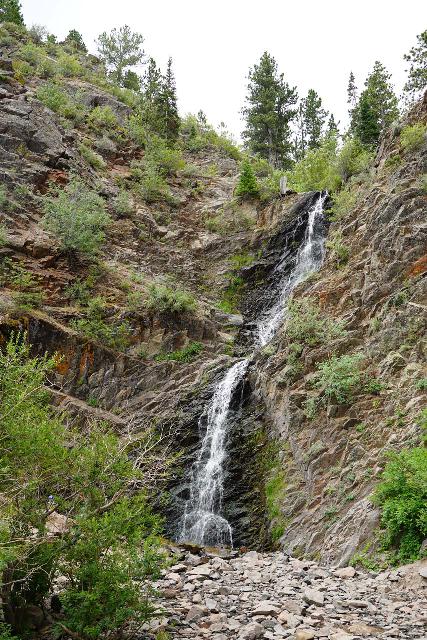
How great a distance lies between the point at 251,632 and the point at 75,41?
6331 centimetres

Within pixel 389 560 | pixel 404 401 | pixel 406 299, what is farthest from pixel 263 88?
pixel 389 560

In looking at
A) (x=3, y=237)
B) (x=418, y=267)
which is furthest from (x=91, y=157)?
(x=418, y=267)

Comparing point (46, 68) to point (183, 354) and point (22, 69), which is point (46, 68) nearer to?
point (22, 69)

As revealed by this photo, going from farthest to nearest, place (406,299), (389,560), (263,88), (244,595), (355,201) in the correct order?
1. (263,88)
2. (355,201)
3. (406,299)
4. (389,560)
5. (244,595)

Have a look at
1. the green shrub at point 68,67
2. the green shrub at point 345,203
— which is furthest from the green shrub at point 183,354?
the green shrub at point 68,67

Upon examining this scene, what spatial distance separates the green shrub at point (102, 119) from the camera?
37.2 meters

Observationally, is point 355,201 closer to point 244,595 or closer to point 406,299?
point 406,299

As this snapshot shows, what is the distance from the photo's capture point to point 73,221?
23688mm

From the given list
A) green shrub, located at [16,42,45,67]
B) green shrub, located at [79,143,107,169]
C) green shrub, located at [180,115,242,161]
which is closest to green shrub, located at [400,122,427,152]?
green shrub, located at [79,143,107,169]

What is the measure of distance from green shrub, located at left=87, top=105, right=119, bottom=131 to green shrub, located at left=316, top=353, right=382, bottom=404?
96.2 feet

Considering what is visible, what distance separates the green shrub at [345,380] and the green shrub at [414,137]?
A: 10.5 metres

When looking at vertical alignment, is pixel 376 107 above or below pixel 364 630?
above

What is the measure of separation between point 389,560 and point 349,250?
12879mm

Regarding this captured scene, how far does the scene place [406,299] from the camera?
615 inches
